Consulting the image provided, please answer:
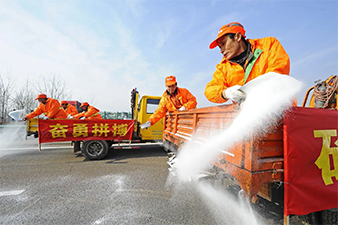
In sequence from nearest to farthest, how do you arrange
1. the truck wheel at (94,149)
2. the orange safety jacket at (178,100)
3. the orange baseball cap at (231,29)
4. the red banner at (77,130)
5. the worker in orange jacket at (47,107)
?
1. the orange baseball cap at (231,29)
2. the orange safety jacket at (178,100)
3. the red banner at (77,130)
4. the truck wheel at (94,149)
5. the worker in orange jacket at (47,107)

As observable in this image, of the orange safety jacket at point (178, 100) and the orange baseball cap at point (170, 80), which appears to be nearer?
the orange baseball cap at point (170, 80)

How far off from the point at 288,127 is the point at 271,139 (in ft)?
0.53

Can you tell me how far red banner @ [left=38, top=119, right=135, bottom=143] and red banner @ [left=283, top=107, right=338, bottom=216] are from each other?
183 inches

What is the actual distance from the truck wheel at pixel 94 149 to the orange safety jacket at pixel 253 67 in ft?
13.2

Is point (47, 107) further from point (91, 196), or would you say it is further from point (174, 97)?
point (174, 97)

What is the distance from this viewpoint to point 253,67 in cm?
182

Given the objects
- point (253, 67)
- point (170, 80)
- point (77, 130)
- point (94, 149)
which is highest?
point (170, 80)

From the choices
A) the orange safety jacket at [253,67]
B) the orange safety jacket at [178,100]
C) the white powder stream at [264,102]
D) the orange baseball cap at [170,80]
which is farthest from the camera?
the orange safety jacket at [178,100]

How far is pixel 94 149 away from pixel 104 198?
264 centimetres

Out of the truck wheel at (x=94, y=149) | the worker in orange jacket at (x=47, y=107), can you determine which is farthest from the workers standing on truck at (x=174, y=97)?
the worker in orange jacket at (x=47, y=107)

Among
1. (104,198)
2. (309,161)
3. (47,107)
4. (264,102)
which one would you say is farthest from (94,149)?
(309,161)

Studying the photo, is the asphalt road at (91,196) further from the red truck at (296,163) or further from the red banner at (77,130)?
the red truck at (296,163)

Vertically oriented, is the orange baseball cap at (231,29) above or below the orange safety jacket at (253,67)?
above

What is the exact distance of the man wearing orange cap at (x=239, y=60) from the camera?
1.66 m
